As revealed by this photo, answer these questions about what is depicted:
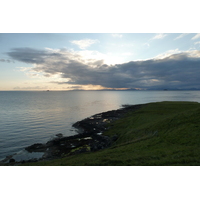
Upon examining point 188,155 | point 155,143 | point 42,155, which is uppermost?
point 188,155

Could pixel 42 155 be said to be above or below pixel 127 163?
below

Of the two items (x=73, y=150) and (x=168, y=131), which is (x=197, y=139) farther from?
(x=73, y=150)

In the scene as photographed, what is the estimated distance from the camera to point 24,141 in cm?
3419

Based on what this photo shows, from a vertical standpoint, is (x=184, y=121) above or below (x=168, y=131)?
above

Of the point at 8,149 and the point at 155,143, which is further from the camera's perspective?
the point at 8,149

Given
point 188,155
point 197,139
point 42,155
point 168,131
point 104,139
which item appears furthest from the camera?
point 104,139

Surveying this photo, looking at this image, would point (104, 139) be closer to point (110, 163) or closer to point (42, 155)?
point (42, 155)

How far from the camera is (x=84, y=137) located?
3641 centimetres

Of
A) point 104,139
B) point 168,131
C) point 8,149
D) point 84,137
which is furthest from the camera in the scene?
point 84,137

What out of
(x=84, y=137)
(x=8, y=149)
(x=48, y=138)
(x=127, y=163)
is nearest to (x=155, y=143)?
(x=127, y=163)

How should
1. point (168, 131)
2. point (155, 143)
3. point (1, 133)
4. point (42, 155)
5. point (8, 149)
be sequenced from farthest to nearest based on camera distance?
1. point (1, 133)
2. point (8, 149)
3. point (42, 155)
4. point (168, 131)
5. point (155, 143)

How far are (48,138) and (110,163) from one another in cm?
2860

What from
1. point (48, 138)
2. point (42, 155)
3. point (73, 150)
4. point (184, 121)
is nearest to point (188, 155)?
point (184, 121)

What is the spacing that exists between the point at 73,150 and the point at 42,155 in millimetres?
6806
